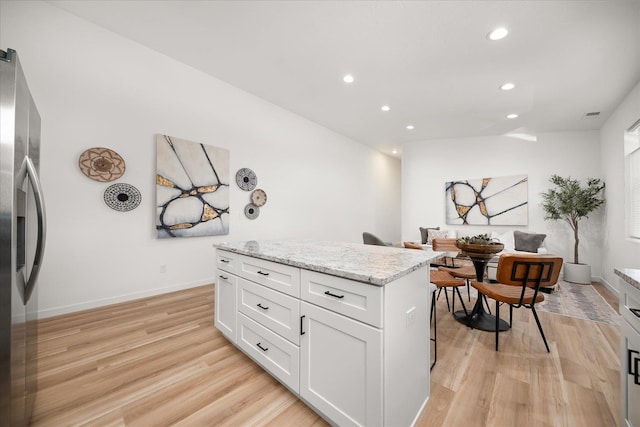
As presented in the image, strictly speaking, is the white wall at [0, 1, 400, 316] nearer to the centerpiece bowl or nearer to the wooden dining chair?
the centerpiece bowl

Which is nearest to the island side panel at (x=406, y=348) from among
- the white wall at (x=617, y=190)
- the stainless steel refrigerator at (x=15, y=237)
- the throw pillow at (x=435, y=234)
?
the stainless steel refrigerator at (x=15, y=237)

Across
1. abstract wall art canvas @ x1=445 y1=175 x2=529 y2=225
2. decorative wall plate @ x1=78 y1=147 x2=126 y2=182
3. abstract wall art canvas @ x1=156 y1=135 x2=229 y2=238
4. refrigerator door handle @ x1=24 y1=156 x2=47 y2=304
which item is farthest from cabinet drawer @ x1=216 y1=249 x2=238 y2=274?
abstract wall art canvas @ x1=445 y1=175 x2=529 y2=225

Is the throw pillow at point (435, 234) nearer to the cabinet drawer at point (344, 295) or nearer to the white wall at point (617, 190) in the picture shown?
the white wall at point (617, 190)

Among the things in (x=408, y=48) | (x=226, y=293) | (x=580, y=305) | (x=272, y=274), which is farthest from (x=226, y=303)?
(x=580, y=305)

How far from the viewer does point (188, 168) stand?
11.9ft

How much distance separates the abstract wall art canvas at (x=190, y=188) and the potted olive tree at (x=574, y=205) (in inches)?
240

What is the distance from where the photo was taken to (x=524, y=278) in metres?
2.22

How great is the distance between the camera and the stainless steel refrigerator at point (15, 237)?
0.96 m

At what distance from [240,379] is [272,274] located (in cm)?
77

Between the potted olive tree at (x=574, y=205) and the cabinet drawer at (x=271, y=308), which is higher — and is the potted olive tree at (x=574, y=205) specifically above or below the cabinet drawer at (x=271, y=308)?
above

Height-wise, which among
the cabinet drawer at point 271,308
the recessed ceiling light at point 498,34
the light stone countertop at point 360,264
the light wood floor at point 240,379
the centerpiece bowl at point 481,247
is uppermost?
the recessed ceiling light at point 498,34

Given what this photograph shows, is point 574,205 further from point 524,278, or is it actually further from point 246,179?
point 246,179

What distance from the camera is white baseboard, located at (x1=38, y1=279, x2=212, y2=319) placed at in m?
2.68

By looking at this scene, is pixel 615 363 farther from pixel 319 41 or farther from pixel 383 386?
pixel 319 41
